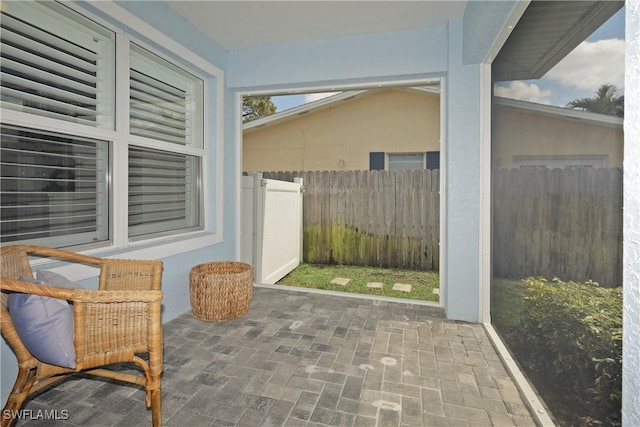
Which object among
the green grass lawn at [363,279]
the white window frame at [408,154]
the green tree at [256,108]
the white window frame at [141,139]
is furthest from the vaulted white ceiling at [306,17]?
the green tree at [256,108]

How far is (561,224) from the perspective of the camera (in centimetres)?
161

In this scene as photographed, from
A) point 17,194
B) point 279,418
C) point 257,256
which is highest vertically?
point 17,194

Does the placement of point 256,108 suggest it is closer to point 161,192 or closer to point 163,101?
point 163,101

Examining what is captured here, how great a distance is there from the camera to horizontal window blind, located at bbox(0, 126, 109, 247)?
181 cm

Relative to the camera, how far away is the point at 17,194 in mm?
1843

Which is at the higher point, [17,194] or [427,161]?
[427,161]

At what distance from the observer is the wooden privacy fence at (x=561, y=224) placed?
48.6 inches

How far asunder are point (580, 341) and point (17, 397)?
7.91 ft

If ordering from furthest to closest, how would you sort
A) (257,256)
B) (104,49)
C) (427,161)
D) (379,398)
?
1. (427,161)
2. (257,256)
3. (104,49)
4. (379,398)

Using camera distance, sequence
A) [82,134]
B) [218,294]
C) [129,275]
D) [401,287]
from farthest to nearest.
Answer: [401,287], [218,294], [82,134], [129,275]

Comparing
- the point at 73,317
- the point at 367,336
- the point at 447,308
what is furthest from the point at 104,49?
the point at 447,308

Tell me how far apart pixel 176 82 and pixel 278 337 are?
2.45m

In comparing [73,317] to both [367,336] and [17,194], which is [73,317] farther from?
[367,336]

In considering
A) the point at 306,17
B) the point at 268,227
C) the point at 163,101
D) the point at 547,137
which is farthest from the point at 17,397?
the point at 306,17
